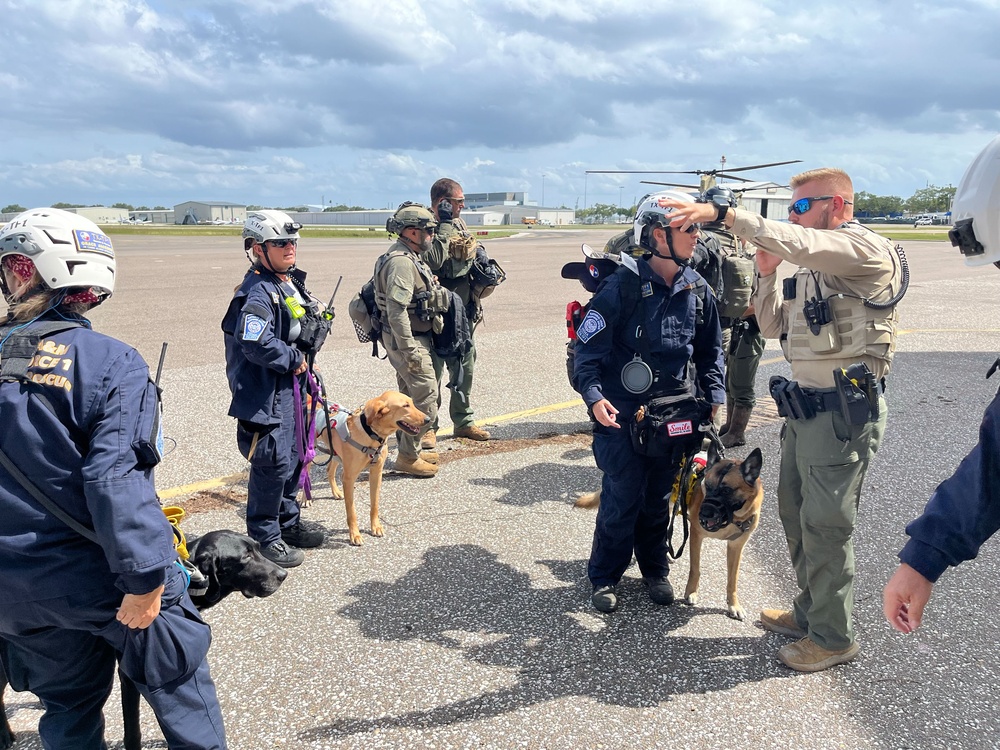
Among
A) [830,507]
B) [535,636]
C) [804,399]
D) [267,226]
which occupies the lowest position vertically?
[535,636]

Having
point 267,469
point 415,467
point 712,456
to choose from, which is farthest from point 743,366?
point 267,469

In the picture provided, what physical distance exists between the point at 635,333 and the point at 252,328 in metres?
2.18

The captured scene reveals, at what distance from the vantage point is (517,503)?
5562 mm

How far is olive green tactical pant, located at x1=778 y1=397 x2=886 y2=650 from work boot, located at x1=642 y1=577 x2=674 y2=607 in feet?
2.59

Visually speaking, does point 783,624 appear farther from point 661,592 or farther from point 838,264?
point 838,264

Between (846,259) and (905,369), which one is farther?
(905,369)

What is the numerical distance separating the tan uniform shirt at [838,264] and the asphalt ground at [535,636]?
58.2 inches

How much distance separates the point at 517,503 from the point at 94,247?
381 cm

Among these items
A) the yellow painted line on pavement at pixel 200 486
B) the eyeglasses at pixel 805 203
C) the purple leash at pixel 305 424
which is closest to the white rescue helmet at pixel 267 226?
the purple leash at pixel 305 424

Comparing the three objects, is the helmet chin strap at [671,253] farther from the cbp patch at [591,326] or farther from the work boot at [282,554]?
the work boot at [282,554]

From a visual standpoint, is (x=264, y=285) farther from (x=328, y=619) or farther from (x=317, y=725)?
(x=317, y=725)

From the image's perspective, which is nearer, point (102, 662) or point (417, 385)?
point (102, 662)

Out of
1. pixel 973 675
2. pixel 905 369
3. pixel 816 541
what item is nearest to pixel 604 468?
pixel 816 541

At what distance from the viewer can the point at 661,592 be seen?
13.6 ft
